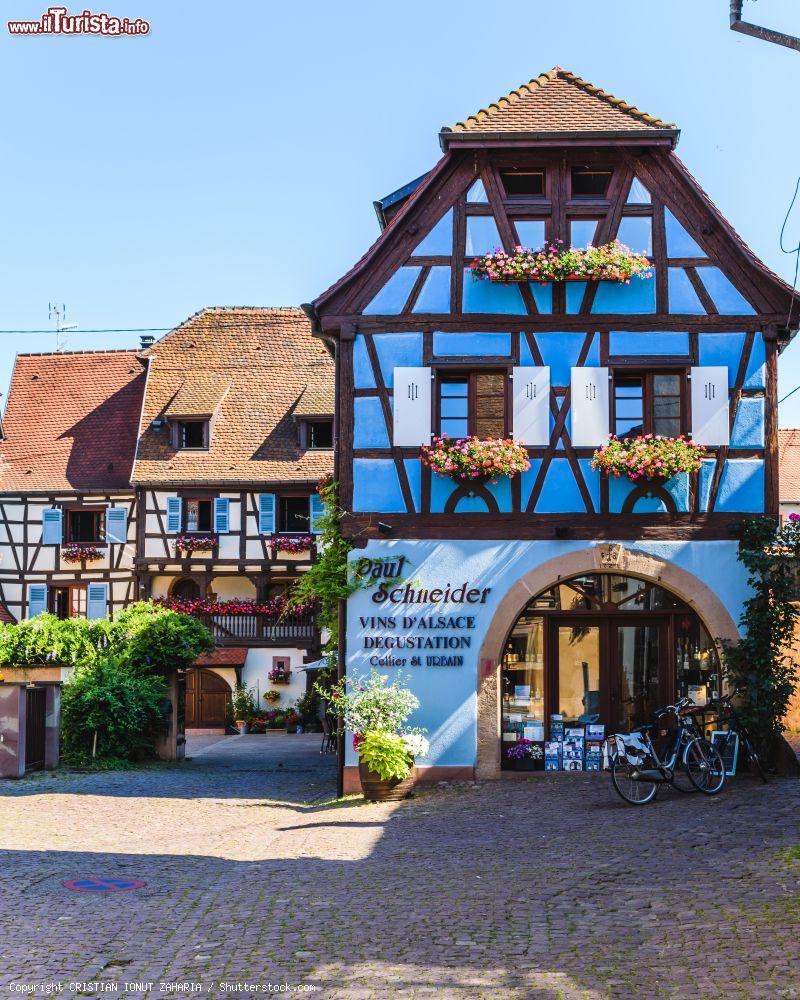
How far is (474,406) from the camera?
56.2 ft

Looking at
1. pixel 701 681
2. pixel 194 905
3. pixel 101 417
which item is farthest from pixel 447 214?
pixel 101 417

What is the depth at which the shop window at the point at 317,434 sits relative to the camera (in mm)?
37906

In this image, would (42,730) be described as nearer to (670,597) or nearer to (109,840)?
(109,840)

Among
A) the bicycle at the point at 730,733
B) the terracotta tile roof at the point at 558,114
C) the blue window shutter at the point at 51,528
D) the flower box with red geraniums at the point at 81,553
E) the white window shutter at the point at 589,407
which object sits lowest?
the bicycle at the point at 730,733

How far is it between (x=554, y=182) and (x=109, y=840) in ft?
34.2

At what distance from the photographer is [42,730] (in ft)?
69.1

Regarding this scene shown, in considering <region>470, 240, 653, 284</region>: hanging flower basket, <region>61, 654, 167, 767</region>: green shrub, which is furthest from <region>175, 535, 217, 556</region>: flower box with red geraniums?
<region>470, 240, 653, 284</region>: hanging flower basket

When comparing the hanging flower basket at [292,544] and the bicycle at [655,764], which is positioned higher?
the hanging flower basket at [292,544]

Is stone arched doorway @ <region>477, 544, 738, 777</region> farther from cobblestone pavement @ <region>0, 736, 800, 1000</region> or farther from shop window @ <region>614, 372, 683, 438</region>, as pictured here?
shop window @ <region>614, 372, 683, 438</region>

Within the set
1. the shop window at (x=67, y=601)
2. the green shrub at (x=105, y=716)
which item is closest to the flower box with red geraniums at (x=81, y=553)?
the shop window at (x=67, y=601)

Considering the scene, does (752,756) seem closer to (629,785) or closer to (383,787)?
(629,785)

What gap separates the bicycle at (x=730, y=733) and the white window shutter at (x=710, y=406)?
135 inches

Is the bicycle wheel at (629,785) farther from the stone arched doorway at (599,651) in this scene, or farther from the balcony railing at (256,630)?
the balcony railing at (256,630)

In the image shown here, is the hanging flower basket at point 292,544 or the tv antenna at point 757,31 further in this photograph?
the hanging flower basket at point 292,544
